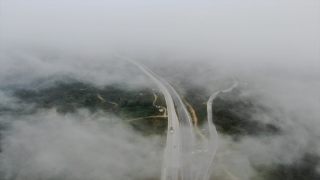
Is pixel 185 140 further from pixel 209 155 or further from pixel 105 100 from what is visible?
pixel 105 100

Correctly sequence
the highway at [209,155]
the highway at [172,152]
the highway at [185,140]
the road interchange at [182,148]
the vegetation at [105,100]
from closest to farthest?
the highway at [209,155] → the road interchange at [182,148] → the highway at [172,152] → the highway at [185,140] → the vegetation at [105,100]

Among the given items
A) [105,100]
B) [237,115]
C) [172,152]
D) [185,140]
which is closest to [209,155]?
[185,140]

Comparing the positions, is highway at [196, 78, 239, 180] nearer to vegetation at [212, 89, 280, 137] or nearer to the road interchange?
the road interchange

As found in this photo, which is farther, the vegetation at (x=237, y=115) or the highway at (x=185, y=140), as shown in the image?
the vegetation at (x=237, y=115)

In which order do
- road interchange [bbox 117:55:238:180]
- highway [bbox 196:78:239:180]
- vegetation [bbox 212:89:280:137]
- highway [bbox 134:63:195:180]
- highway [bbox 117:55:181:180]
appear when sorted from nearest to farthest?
highway [bbox 196:78:239:180]
road interchange [bbox 117:55:238:180]
highway [bbox 117:55:181:180]
highway [bbox 134:63:195:180]
vegetation [bbox 212:89:280:137]

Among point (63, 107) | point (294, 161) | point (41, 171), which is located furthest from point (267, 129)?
point (63, 107)

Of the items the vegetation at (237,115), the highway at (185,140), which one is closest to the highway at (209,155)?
the vegetation at (237,115)

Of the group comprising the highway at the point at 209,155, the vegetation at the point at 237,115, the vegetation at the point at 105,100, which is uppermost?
the vegetation at the point at 105,100

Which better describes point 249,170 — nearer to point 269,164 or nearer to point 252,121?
point 269,164

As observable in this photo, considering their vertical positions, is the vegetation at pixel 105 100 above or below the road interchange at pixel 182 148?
above

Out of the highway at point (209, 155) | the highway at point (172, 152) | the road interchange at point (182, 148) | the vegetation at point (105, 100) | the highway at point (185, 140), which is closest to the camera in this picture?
the highway at point (209, 155)

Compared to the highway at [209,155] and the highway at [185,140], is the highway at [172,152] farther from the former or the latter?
the highway at [209,155]

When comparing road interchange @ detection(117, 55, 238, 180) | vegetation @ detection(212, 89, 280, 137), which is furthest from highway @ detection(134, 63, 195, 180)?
vegetation @ detection(212, 89, 280, 137)
